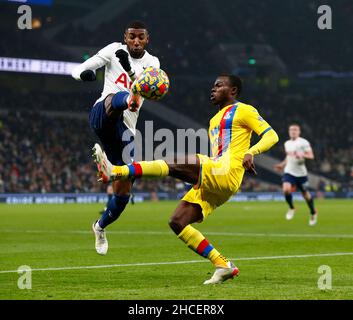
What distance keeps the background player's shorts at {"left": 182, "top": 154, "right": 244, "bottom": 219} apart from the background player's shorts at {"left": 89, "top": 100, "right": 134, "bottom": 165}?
5.74 feet

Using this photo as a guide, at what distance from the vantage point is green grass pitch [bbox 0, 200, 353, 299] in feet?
27.3

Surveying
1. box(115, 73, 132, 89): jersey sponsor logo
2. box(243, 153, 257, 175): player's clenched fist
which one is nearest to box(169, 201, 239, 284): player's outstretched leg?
box(243, 153, 257, 175): player's clenched fist

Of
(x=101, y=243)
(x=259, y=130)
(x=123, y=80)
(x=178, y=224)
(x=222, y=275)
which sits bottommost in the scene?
(x=222, y=275)

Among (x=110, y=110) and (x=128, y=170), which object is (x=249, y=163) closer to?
(x=128, y=170)

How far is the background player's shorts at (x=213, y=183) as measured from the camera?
9.30 meters

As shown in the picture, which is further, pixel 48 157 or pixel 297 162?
pixel 48 157

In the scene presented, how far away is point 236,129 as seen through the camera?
31.6 feet

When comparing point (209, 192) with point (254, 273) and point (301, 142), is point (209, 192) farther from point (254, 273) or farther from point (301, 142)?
point (301, 142)

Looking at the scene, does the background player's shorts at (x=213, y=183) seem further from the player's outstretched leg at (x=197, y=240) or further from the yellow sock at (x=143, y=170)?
the yellow sock at (x=143, y=170)

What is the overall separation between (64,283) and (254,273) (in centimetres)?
246

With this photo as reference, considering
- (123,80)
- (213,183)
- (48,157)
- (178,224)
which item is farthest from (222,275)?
(48,157)

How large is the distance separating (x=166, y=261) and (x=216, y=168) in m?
3.07

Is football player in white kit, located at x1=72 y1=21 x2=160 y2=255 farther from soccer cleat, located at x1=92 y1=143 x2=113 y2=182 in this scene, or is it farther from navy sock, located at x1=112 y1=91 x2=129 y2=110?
soccer cleat, located at x1=92 y1=143 x2=113 y2=182

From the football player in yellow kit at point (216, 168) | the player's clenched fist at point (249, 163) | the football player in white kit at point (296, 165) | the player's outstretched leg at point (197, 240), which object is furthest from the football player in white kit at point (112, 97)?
the football player in white kit at point (296, 165)
